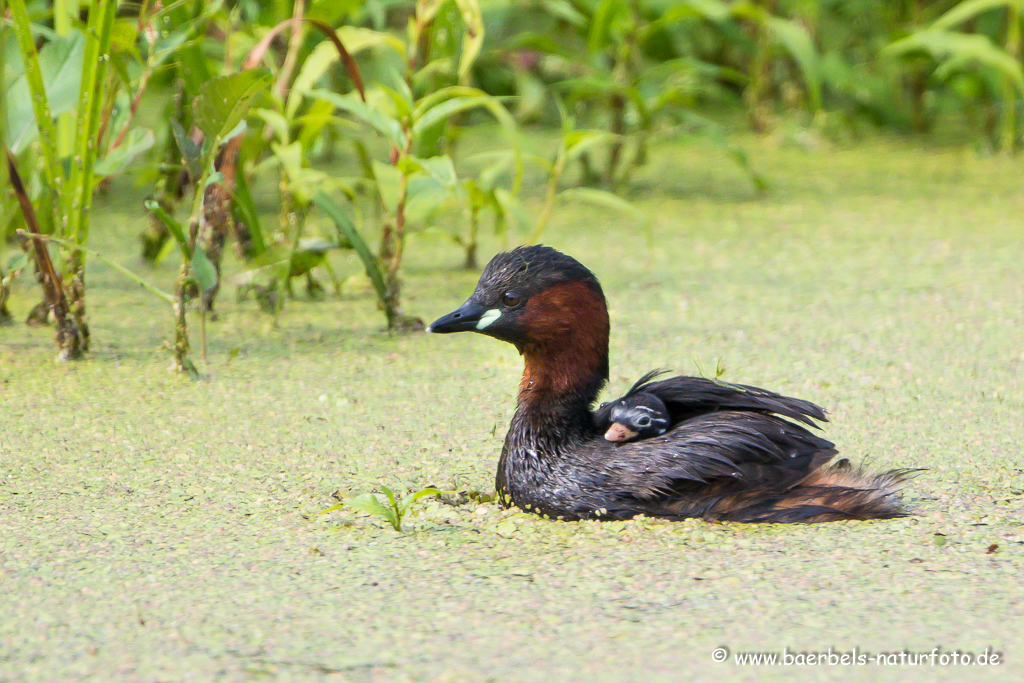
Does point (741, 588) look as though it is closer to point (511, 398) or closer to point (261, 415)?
point (511, 398)

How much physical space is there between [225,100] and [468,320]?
0.79 m

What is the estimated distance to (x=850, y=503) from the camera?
198 centimetres

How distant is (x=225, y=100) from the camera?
2508mm

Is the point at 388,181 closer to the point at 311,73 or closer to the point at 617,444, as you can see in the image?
the point at 311,73

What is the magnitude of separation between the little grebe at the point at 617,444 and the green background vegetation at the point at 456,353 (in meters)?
0.05

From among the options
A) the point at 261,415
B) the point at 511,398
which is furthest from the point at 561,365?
the point at 261,415

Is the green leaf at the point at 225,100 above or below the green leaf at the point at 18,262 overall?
above

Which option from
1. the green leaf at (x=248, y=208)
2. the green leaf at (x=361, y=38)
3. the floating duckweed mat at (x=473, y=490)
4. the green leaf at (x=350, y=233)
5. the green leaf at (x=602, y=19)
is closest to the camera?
the floating duckweed mat at (x=473, y=490)

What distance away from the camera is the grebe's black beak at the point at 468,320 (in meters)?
2.14

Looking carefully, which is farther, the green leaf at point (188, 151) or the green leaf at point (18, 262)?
Answer: the green leaf at point (18, 262)

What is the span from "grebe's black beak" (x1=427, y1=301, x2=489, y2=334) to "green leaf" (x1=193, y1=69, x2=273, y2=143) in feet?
2.40

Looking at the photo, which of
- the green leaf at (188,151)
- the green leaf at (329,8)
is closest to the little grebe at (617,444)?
the green leaf at (188,151)

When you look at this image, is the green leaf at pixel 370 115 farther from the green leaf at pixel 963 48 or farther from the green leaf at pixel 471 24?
the green leaf at pixel 963 48

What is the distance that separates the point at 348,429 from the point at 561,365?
0.55 meters
